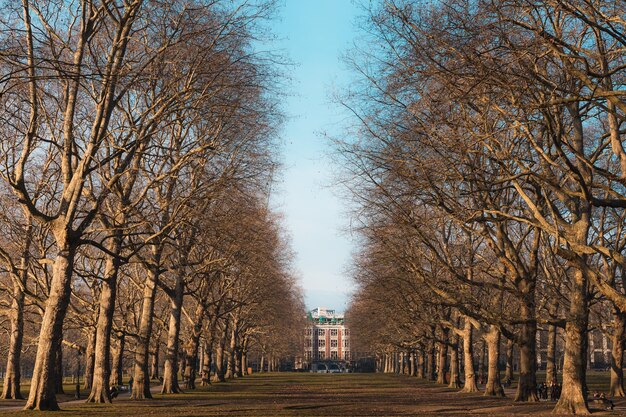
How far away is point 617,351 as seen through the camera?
42.2 meters

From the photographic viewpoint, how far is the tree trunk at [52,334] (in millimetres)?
21469

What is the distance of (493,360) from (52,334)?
79.7 ft

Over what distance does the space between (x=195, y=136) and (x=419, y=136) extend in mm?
11694

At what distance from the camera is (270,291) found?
61.3 meters

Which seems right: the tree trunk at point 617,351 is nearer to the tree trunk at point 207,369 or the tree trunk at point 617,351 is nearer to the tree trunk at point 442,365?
the tree trunk at point 442,365

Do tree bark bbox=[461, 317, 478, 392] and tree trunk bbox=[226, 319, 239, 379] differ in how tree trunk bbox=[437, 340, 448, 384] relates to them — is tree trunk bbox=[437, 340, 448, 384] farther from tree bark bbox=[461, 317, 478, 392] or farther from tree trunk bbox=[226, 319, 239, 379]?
tree trunk bbox=[226, 319, 239, 379]

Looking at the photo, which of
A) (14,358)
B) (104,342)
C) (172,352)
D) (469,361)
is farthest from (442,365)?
(104,342)

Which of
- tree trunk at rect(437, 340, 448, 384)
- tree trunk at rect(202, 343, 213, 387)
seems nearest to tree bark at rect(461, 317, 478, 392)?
tree trunk at rect(437, 340, 448, 384)

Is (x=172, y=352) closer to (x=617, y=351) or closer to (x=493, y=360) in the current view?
(x=493, y=360)

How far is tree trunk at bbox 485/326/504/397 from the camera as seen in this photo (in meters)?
38.4

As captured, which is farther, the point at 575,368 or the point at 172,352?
the point at 172,352

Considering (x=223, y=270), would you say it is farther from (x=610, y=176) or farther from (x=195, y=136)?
(x=610, y=176)

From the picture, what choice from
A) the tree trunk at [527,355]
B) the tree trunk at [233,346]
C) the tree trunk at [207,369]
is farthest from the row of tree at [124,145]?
the tree trunk at [233,346]

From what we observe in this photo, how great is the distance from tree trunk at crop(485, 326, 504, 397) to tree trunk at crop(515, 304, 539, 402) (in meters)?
5.56
